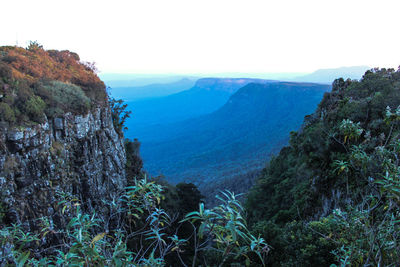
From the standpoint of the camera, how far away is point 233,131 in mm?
70375

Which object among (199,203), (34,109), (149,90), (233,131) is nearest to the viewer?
(199,203)

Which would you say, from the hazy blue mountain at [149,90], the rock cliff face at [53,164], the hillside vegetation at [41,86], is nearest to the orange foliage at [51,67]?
the hillside vegetation at [41,86]

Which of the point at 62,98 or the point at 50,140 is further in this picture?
the point at 62,98

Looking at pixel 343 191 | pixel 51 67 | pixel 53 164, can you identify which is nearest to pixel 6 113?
pixel 53 164

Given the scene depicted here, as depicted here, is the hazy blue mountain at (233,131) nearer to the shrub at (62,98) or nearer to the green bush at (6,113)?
the shrub at (62,98)

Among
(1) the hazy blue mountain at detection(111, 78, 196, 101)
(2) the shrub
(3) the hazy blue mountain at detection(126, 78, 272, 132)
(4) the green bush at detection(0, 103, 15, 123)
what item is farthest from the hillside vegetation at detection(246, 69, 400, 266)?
(1) the hazy blue mountain at detection(111, 78, 196, 101)

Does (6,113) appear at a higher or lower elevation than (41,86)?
lower

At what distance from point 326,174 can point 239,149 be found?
44938 mm

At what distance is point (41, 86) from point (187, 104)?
11782 centimetres

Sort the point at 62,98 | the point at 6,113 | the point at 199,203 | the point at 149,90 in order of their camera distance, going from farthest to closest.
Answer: the point at 149,90 → the point at 62,98 → the point at 6,113 → the point at 199,203

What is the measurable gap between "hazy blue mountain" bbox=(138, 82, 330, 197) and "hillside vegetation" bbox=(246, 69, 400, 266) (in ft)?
87.8

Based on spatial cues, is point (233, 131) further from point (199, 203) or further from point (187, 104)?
point (199, 203)

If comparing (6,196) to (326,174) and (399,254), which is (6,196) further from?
(326,174)

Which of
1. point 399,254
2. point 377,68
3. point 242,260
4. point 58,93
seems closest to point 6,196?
point 58,93
